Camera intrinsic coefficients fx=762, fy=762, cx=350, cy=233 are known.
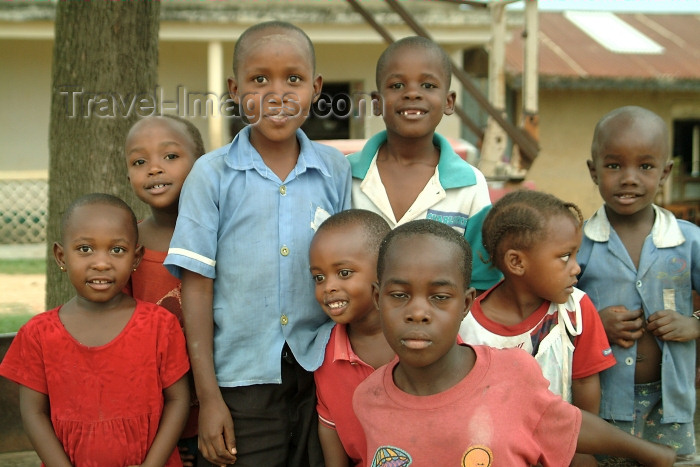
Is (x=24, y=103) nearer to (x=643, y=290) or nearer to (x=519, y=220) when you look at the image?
(x=519, y=220)

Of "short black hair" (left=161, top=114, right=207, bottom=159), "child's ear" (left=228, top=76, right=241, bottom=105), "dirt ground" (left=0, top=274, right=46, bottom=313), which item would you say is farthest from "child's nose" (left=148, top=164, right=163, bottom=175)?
"dirt ground" (left=0, top=274, right=46, bottom=313)

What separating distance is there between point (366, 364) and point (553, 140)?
10170mm

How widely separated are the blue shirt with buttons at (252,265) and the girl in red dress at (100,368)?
0.18m

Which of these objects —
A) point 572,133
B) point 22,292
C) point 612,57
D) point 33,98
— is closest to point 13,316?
point 22,292

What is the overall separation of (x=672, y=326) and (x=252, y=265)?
143 cm

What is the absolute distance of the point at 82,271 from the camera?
239cm

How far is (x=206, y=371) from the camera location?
7.77 feet

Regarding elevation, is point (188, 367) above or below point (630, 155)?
below

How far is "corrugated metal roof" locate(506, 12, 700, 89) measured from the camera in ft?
36.7

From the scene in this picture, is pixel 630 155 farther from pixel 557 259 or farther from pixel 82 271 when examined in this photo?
pixel 82 271

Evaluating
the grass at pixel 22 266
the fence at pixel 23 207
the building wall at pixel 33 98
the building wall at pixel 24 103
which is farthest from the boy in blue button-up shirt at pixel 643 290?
the building wall at pixel 24 103

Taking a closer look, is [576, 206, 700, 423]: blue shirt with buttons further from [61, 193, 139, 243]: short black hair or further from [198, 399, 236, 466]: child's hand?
[61, 193, 139, 243]: short black hair

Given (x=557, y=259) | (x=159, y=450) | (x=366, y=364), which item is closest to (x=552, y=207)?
(x=557, y=259)

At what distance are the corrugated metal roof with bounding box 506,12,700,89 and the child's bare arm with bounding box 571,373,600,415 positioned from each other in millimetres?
9026
